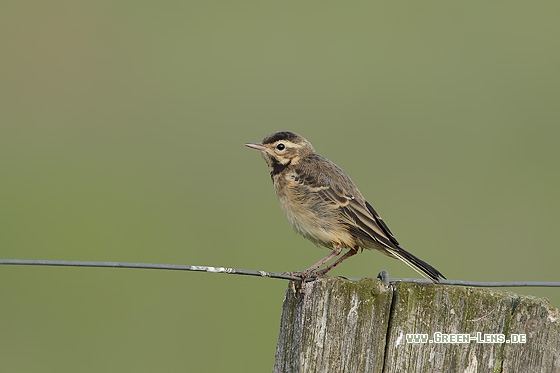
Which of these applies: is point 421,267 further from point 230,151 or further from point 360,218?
point 230,151

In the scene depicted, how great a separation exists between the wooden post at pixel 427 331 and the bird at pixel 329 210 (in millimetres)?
2248

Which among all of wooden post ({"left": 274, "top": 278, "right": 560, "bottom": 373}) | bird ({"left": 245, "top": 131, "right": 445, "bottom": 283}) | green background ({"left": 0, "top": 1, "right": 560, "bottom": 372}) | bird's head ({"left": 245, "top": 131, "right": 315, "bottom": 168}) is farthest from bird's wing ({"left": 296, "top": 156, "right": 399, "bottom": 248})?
green background ({"left": 0, "top": 1, "right": 560, "bottom": 372})

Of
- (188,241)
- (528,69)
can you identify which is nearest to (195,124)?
(188,241)

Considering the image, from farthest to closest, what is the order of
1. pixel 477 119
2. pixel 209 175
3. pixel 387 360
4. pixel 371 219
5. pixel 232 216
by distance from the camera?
pixel 477 119 → pixel 209 175 → pixel 232 216 → pixel 371 219 → pixel 387 360

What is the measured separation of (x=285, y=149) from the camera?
354 inches

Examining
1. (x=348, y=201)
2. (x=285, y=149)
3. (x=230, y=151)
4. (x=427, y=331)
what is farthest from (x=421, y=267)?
(x=230, y=151)

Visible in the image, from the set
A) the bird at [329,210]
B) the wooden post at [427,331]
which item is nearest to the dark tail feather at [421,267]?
the bird at [329,210]

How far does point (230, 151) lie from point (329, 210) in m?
13.3

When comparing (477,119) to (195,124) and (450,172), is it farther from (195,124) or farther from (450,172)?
(195,124)

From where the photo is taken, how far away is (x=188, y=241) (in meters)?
15.9

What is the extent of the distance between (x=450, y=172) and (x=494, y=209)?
1774 mm

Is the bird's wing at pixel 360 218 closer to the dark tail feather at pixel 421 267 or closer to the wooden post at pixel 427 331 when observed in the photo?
the dark tail feather at pixel 421 267

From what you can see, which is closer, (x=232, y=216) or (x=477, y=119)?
(x=232, y=216)

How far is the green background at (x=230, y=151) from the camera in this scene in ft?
44.9
